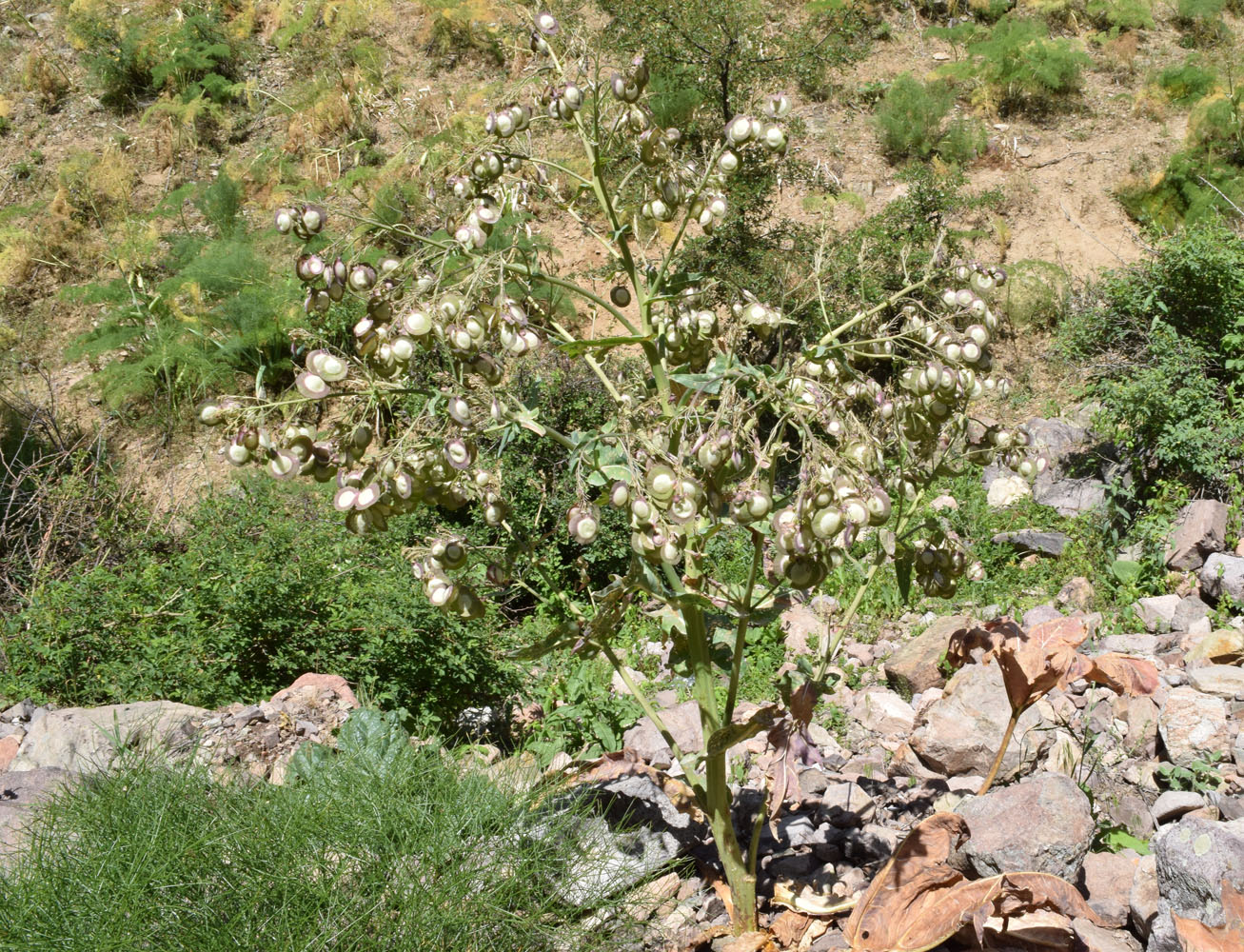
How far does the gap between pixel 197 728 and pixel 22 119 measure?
1092 cm

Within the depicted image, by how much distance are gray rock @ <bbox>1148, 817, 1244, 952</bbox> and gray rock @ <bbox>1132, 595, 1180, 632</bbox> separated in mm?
2461

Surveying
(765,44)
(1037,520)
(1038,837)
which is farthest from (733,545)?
(765,44)

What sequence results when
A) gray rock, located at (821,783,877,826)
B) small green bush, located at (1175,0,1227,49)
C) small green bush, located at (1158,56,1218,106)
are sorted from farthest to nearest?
small green bush, located at (1175,0,1227,49) → small green bush, located at (1158,56,1218,106) → gray rock, located at (821,783,877,826)

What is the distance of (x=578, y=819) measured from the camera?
7.30 feet

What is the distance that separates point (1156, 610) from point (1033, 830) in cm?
266

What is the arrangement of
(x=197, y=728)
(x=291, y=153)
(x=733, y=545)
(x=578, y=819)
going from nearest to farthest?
(x=578, y=819) → (x=197, y=728) → (x=733, y=545) → (x=291, y=153)

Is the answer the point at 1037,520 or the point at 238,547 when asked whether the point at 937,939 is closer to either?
the point at 238,547

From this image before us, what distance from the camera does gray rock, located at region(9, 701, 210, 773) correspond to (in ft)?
10.3

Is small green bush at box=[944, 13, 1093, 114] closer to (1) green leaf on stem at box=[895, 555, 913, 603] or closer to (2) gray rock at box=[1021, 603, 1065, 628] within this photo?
(2) gray rock at box=[1021, 603, 1065, 628]

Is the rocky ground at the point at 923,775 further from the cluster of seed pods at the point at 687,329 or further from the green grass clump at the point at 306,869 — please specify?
the cluster of seed pods at the point at 687,329

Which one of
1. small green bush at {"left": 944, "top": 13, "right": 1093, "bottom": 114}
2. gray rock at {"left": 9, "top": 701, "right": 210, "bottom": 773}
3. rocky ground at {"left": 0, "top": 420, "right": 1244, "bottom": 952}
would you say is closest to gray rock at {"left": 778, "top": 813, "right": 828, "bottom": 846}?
rocky ground at {"left": 0, "top": 420, "right": 1244, "bottom": 952}

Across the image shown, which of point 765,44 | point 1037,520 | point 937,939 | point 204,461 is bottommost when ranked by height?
point 204,461

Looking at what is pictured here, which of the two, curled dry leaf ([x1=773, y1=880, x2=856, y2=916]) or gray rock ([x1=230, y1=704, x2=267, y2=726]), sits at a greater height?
curled dry leaf ([x1=773, y1=880, x2=856, y2=916])

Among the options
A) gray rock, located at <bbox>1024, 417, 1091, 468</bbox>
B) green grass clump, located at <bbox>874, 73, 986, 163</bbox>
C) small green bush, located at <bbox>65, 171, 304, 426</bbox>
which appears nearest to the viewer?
gray rock, located at <bbox>1024, 417, 1091, 468</bbox>
